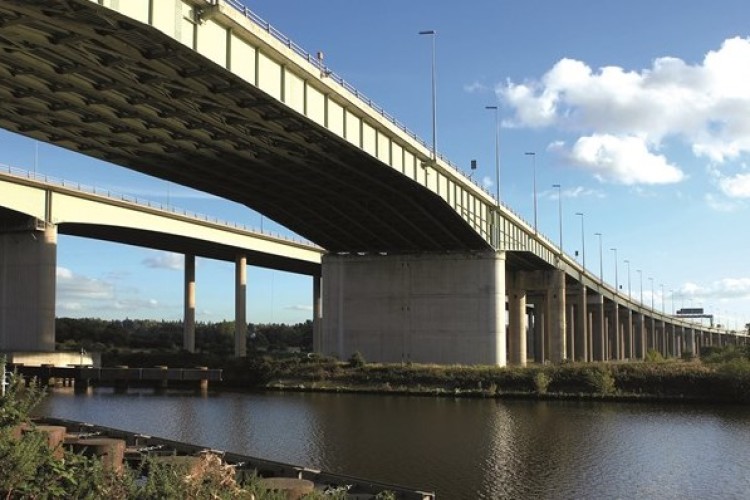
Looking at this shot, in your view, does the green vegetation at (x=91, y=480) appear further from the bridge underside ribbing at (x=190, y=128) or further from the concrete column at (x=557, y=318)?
the concrete column at (x=557, y=318)

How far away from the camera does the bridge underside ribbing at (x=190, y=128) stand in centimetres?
3142

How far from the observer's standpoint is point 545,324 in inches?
5226

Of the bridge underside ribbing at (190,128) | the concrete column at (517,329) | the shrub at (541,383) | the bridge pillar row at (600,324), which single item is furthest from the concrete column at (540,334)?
the shrub at (541,383)

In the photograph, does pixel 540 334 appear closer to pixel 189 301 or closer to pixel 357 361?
pixel 189 301

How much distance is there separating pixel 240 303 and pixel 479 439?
81997mm

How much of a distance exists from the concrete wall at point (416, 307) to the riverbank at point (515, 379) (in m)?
5.17

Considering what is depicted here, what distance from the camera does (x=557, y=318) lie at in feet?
337

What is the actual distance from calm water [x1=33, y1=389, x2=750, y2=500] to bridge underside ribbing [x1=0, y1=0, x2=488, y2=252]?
641 inches

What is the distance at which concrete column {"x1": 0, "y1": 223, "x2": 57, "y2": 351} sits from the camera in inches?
2908

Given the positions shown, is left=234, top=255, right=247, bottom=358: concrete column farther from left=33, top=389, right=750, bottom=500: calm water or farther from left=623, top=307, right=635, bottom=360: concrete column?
left=623, top=307, right=635, bottom=360: concrete column

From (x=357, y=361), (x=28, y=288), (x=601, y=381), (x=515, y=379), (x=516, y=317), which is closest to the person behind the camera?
(x=601, y=381)

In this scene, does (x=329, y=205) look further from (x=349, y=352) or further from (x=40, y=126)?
(x=40, y=126)

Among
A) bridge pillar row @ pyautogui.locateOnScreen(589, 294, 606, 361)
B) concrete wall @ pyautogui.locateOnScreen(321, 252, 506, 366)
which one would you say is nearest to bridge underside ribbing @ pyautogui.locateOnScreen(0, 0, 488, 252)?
concrete wall @ pyautogui.locateOnScreen(321, 252, 506, 366)

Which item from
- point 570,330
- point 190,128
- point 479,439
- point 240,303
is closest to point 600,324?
point 570,330
